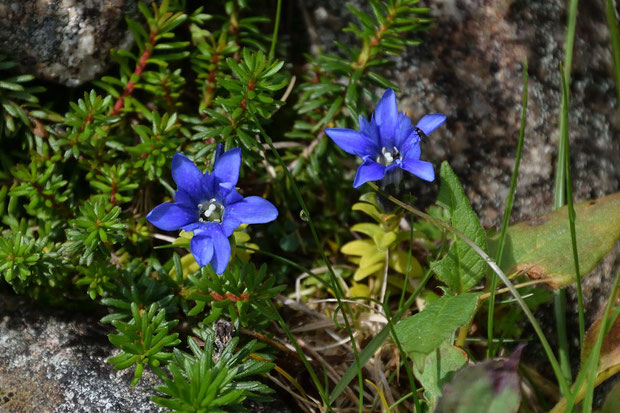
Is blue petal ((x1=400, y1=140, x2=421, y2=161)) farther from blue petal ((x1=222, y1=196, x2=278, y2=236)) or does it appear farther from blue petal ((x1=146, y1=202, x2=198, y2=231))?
blue petal ((x1=146, y1=202, x2=198, y2=231))

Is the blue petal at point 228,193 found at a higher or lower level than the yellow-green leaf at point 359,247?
higher

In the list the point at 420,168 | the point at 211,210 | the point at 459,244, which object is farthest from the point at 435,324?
the point at 211,210

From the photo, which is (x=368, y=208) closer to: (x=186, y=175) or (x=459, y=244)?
(x=459, y=244)

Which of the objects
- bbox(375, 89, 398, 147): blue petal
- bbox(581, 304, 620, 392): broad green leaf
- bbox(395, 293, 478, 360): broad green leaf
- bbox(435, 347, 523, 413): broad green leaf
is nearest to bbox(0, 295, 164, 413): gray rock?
bbox(395, 293, 478, 360): broad green leaf

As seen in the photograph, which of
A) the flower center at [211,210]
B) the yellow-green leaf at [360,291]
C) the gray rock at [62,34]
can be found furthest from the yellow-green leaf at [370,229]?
the gray rock at [62,34]

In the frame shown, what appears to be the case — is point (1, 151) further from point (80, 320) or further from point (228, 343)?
point (228, 343)

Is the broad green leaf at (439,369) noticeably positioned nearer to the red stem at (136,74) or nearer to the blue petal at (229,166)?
the blue petal at (229,166)
